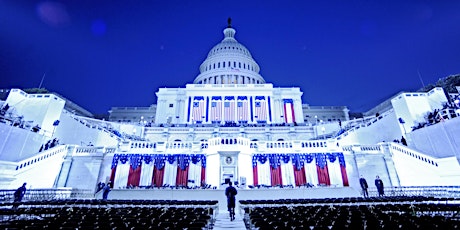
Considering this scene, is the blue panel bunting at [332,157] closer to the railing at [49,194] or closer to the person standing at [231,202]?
A: the person standing at [231,202]

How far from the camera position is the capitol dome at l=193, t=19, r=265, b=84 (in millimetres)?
69812

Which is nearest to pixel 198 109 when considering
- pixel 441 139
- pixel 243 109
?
pixel 243 109

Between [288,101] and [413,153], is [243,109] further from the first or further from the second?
[413,153]

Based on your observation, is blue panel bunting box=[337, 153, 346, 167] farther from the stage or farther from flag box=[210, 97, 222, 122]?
flag box=[210, 97, 222, 122]

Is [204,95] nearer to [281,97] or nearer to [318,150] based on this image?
[281,97]

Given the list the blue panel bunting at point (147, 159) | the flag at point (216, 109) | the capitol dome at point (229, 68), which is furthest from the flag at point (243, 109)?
the blue panel bunting at point (147, 159)

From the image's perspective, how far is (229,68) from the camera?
235 feet

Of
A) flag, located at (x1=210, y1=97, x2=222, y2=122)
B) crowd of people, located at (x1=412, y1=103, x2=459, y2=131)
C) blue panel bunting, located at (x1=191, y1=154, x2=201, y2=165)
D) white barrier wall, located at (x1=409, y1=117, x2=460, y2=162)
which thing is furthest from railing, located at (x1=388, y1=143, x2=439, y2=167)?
flag, located at (x1=210, y1=97, x2=222, y2=122)

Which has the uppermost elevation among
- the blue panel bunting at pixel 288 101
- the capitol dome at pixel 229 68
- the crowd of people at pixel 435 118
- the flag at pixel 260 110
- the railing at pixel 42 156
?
the capitol dome at pixel 229 68

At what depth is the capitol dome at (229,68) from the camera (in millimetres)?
69812

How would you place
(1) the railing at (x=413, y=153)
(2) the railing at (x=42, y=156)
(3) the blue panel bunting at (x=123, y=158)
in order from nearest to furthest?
1. (2) the railing at (x=42, y=156)
2. (1) the railing at (x=413, y=153)
3. (3) the blue panel bunting at (x=123, y=158)

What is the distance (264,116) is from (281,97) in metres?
8.00

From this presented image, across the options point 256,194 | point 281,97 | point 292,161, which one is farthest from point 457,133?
point 281,97

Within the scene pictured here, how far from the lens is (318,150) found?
83.6ft
